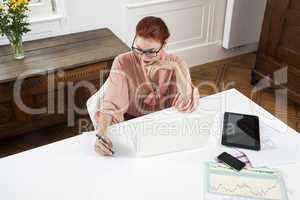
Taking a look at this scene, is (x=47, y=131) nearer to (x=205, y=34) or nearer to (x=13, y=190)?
(x=13, y=190)

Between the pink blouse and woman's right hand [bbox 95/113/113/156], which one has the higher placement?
the pink blouse

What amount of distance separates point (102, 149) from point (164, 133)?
0.78 ft

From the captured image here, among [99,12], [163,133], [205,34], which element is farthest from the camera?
[205,34]

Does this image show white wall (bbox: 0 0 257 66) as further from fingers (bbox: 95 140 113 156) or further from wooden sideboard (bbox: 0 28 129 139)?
fingers (bbox: 95 140 113 156)

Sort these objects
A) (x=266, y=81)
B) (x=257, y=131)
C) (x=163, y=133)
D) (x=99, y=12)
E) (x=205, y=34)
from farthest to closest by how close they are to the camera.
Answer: (x=205, y=34) → (x=266, y=81) → (x=99, y=12) → (x=257, y=131) → (x=163, y=133)

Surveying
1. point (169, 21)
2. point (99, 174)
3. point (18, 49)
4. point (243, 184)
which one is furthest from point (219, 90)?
point (99, 174)

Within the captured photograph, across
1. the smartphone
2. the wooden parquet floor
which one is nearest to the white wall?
the wooden parquet floor

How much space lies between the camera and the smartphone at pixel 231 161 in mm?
1154

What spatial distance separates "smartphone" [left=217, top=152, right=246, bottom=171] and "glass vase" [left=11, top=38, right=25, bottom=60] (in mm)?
1477

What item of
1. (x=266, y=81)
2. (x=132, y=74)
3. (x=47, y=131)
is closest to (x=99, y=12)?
(x=47, y=131)

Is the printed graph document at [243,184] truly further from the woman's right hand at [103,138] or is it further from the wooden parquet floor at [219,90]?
the wooden parquet floor at [219,90]

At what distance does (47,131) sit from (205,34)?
1.71 meters

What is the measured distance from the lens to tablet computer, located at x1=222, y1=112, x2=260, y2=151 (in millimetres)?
1258

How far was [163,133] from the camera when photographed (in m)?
1.22
